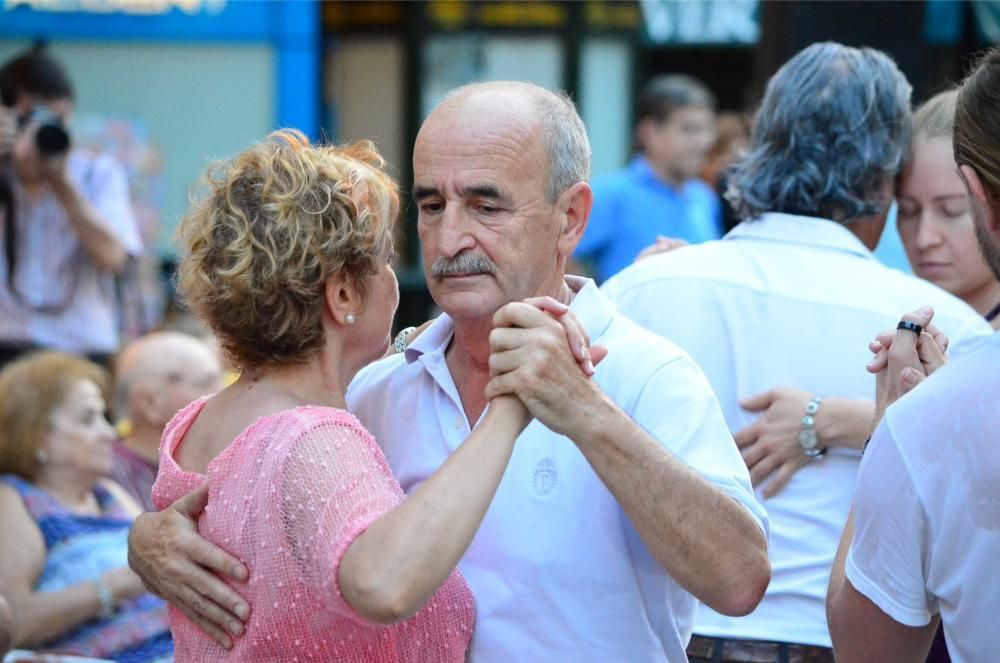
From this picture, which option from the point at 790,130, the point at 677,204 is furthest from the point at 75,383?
the point at 677,204

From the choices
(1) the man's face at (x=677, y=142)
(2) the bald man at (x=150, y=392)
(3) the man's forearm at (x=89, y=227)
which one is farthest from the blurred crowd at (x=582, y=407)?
(1) the man's face at (x=677, y=142)

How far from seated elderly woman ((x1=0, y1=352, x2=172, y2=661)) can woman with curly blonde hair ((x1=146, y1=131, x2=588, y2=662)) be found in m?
2.01

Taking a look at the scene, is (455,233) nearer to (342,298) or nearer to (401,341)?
(342,298)

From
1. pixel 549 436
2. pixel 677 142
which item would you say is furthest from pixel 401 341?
pixel 677 142

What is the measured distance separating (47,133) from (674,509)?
4619 millimetres

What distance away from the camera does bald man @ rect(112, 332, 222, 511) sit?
5297 millimetres

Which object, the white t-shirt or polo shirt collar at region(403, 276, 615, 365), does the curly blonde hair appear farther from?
the white t-shirt

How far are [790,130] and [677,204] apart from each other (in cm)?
467

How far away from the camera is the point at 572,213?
279 cm

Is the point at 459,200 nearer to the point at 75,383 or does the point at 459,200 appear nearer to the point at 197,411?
the point at 197,411

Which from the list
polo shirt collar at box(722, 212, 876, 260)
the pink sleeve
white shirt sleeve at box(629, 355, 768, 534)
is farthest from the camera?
polo shirt collar at box(722, 212, 876, 260)

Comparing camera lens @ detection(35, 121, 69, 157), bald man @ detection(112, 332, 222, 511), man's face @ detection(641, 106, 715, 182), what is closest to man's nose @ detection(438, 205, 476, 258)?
bald man @ detection(112, 332, 222, 511)

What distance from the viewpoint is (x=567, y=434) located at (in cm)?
232

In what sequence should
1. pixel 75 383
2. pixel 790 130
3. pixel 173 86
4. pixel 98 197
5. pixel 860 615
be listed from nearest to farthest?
pixel 860 615 → pixel 790 130 → pixel 75 383 → pixel 98 197 → pixel 173 86
